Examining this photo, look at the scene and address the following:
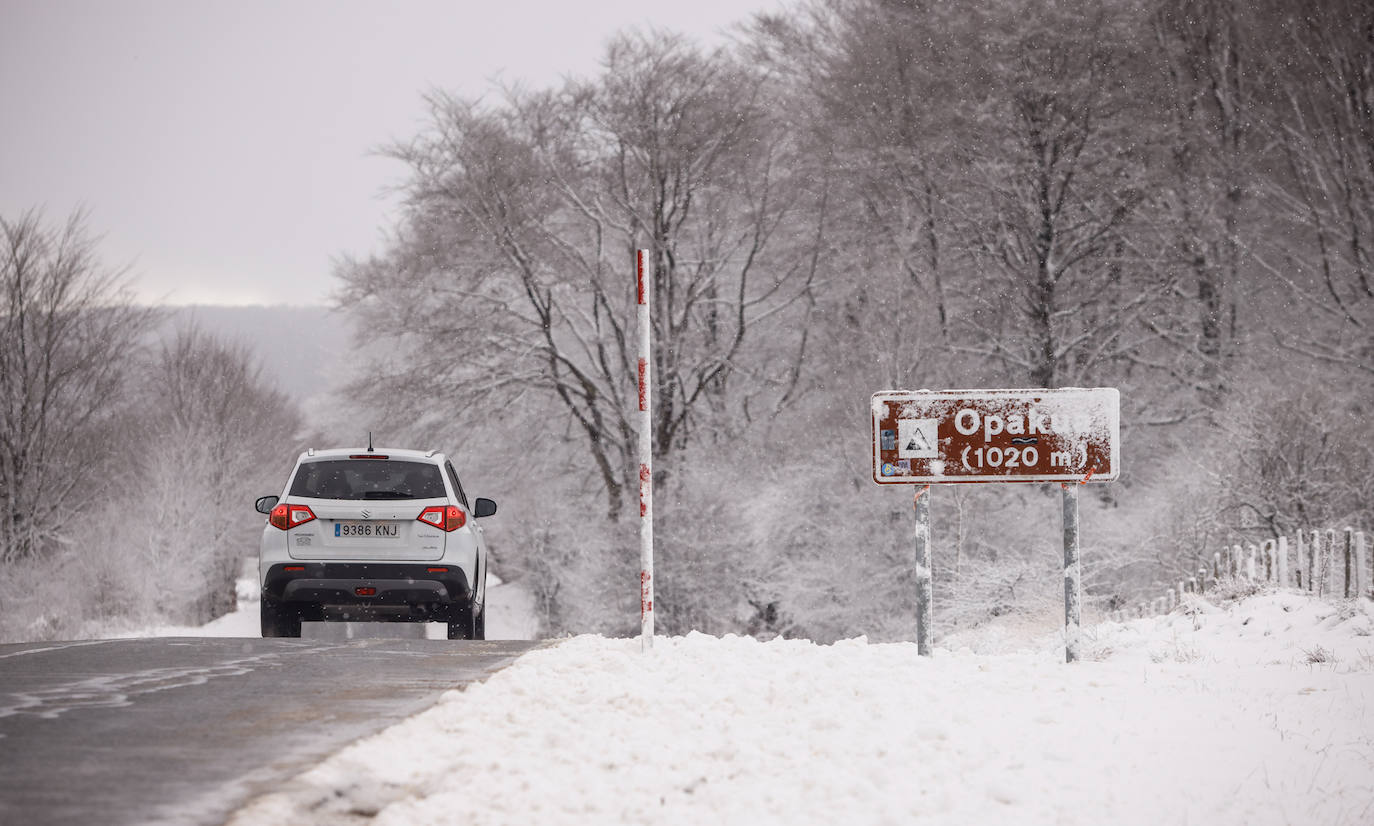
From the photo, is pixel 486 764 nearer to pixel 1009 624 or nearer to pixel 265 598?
pixel 265 598

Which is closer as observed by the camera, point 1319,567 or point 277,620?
point 277,620

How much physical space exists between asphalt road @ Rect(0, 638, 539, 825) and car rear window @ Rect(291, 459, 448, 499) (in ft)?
4.47

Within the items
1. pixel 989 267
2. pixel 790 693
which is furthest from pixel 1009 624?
pixel 790 693

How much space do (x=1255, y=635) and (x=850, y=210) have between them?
27.1m

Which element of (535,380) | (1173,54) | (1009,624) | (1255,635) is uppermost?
(1173,54)

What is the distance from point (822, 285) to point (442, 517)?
26784 mm

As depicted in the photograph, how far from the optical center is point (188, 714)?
5984 millimetres

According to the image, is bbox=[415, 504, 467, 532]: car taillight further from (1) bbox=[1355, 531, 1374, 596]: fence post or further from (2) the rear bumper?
(1) bbox=[1355, 531, 1374, 596]: fence post

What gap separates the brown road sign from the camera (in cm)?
803

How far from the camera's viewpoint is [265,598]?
10.8 meters

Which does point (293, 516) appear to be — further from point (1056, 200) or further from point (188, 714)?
point (1056, 200)

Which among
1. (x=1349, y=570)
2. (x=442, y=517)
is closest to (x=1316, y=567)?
(x=1349, y=570)

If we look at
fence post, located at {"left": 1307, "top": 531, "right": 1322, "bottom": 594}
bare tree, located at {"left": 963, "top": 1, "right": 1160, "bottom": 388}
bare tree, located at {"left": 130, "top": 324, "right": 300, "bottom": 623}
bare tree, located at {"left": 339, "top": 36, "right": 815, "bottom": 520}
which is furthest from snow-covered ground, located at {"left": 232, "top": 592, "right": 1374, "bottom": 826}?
bare tree, located at {"left": 130, "top": 324, "right": 300, "bottom": 623}

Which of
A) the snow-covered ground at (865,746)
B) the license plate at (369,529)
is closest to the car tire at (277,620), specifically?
the license plate at (369,529)
